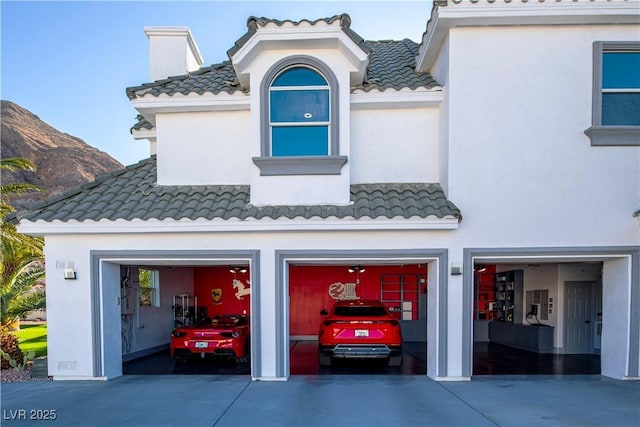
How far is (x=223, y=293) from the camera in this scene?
12.6 m

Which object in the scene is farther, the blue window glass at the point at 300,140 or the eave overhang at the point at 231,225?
the blue window glass at the point at 300,140

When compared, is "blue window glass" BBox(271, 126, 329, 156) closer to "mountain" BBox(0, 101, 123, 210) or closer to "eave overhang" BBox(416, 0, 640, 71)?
"eave overhang" BBox(416, 0, 640, 71)

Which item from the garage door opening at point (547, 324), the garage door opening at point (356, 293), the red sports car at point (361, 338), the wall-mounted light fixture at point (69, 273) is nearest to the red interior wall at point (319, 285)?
the garage door opening at point (356, 293)

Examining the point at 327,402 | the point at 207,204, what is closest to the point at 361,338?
the point at 327,402

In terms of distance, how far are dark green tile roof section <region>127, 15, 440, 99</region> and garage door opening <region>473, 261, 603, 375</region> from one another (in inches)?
231

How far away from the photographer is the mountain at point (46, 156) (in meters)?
31.9

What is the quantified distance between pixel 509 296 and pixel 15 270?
43.8 ft

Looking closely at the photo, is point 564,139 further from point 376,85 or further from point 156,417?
point 156,417

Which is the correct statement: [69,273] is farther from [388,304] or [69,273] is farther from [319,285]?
[388,304]

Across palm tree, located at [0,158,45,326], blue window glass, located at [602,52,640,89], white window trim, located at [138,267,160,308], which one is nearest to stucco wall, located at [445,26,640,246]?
blue window glass, located at [602,52,640,89]

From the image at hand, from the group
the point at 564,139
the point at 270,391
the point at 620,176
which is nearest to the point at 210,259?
the point at 270,391

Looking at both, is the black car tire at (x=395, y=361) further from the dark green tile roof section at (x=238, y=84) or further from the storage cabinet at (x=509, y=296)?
the dark green tile roof section at (x=238, y=84)

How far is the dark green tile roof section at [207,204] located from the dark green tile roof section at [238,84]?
180 cm

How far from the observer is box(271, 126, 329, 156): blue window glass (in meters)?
6.87
